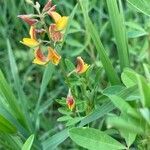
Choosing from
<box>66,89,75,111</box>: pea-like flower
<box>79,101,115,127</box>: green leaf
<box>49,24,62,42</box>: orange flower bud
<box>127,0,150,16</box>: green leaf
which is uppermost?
<box>127,0,150,16</box>: green leaf

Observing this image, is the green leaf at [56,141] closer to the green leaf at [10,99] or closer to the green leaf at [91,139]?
the green leaf at [10,99]

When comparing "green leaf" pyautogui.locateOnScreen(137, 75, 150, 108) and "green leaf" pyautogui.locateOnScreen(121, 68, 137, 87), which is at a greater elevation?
"green leaf" pyautogui.locateOnScreen(137, 75, 150, 108)

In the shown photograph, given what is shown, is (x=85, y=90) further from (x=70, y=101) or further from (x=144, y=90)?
(x=144, y=90)

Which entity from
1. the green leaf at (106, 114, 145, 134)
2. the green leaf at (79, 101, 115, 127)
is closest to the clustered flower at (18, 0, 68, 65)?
the green leaf at (79, 101, 115, 127)

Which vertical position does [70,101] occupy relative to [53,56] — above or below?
below

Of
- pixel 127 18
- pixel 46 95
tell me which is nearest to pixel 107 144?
pixel 46 95

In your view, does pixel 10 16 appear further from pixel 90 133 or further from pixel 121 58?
pixel 90 133

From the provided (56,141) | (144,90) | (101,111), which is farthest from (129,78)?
(56,141)

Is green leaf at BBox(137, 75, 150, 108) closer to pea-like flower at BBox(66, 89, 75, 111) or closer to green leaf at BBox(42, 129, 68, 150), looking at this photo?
pea-like flower at BBox(66, 89, 75, 111)

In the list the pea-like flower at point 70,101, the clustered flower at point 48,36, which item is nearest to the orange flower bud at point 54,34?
the clustered flower at point 48,36
